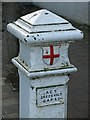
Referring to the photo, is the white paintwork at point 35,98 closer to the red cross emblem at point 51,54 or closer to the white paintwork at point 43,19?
the red cross emblem at point 51,54

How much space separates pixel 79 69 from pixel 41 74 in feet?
18.2

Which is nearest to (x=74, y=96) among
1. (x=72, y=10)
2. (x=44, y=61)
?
(x=44, y=61)

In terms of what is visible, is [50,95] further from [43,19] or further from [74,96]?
[74,96]

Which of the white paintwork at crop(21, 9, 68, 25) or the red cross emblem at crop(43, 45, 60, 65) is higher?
the white paintwork at crop(21, 9, 68, 25)

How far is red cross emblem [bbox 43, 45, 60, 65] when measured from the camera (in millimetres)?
2428

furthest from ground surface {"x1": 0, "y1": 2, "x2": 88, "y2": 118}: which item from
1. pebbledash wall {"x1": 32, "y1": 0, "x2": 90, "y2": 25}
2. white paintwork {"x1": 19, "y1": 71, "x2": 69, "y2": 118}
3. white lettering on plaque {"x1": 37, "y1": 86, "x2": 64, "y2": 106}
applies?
pebbledash wall {"x1": 32, "y1": 0, "x2": 90, "y2": 25}

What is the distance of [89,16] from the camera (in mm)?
12328

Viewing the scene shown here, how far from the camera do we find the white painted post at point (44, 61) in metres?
2.40

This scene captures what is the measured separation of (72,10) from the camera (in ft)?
43.9

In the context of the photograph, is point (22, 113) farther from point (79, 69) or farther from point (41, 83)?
point (79, 69)

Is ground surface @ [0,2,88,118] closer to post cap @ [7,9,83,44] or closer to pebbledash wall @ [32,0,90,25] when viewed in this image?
post cap @ [7,9,83,44]

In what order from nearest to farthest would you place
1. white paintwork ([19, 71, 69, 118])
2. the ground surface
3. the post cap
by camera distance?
the post cap
white paintwork ([19, 71, 69, 118])
the ground surface

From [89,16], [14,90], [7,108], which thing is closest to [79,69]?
[14,90]

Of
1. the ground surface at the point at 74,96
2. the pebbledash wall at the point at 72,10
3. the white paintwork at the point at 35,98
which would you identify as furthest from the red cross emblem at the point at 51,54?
the pebbledash wall at the point at 72,10
